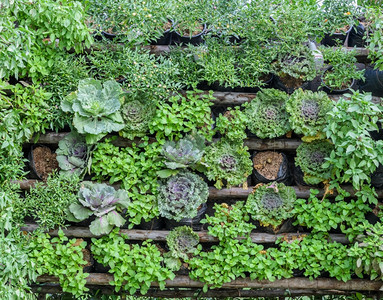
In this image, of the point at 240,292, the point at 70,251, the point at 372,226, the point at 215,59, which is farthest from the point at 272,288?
the point at 215,59

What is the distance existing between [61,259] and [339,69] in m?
2.58

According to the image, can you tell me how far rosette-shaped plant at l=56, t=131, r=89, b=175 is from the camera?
3.98 m

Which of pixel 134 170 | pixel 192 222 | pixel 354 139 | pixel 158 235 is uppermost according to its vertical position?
pixel 354 139

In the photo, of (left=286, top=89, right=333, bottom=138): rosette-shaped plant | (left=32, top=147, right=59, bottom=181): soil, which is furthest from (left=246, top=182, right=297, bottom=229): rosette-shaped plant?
(left=32, top=147, right=59, bottom=181): soil

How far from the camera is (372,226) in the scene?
12.9 feet

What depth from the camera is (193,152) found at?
4004 millimetres

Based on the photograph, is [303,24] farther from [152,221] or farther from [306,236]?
[152,221]

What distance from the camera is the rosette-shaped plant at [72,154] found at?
3.98 m

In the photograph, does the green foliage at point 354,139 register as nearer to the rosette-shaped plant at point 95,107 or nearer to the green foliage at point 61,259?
the rosette-shaped plant at point 95,107

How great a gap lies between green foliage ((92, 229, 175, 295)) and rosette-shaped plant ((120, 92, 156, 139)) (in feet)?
2.49

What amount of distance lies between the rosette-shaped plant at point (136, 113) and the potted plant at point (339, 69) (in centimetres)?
140

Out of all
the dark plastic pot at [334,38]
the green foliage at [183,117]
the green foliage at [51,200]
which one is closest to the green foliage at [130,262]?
the green foliage at [51,200]

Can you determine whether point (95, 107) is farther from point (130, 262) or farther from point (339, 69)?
point (339, 69)

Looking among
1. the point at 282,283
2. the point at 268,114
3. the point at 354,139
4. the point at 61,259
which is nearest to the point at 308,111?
the point at 268,114
